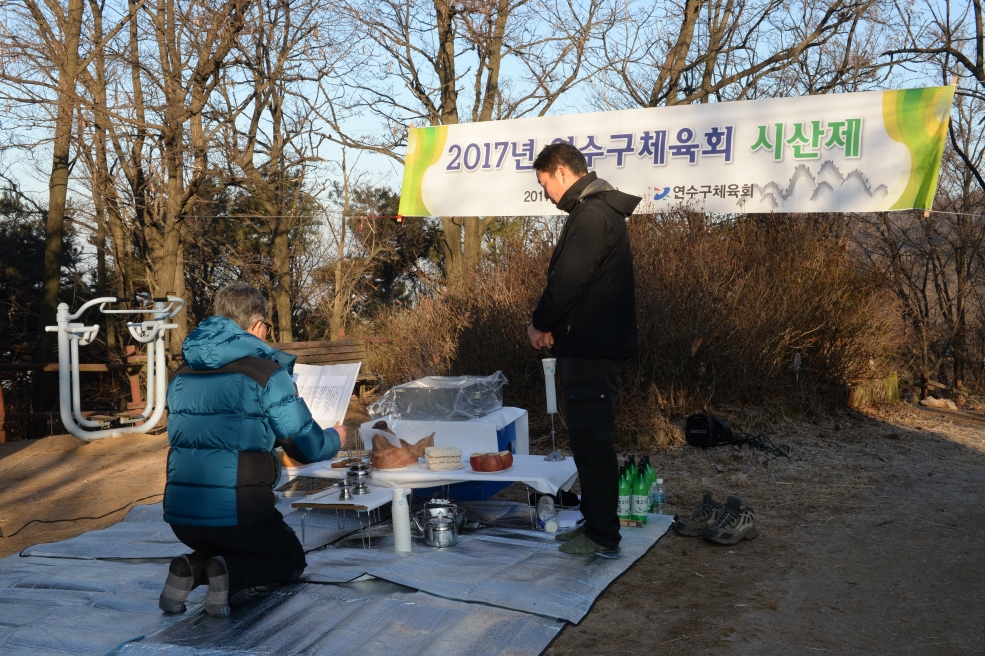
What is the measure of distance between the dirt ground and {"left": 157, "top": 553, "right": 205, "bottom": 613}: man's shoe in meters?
1.27

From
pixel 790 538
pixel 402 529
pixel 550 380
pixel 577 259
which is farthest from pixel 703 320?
pixel 402 529

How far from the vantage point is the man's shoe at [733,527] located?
4.07 m

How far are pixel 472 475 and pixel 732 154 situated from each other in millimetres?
4693

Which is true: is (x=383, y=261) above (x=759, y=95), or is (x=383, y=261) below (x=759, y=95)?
below

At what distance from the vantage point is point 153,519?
15.3 feet

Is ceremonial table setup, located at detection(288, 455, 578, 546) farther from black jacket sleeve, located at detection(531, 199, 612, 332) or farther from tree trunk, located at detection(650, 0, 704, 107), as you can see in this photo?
tree trunk, located at detection(650, 0, 704, 107)

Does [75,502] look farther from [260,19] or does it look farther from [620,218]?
[260,19]

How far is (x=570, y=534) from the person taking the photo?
3.93m

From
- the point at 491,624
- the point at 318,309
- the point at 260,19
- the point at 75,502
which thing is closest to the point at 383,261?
the point at 318,309

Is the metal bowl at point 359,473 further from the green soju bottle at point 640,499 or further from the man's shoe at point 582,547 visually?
the green soju bottle at point 640,499

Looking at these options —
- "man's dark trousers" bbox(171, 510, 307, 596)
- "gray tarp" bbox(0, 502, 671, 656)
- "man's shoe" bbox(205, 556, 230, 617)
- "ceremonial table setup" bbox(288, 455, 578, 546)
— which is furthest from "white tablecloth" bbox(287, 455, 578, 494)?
"man's shoe" bbox(205, 556, 230, 617)

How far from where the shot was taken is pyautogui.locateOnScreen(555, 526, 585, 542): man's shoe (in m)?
3.85

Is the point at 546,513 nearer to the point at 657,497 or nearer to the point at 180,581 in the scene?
the point at 657,497

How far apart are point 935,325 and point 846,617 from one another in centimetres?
1326
